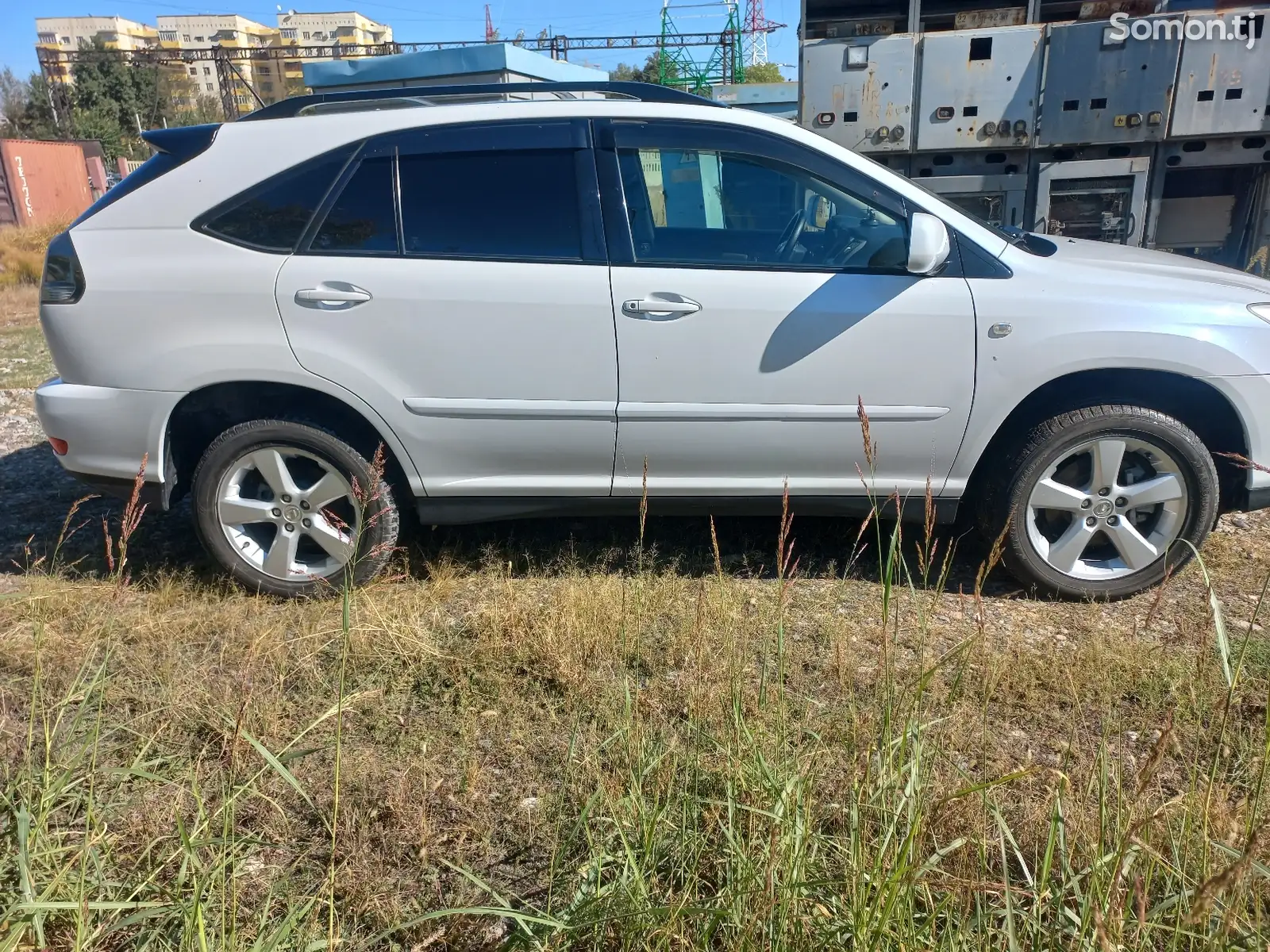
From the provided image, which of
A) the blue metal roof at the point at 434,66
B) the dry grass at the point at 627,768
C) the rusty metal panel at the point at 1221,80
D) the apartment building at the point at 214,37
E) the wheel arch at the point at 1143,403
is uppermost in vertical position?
the apartment building at the point at 214,37

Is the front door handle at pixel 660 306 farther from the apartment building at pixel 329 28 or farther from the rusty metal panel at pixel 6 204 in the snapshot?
Result: the apartment building at pixel 329 28

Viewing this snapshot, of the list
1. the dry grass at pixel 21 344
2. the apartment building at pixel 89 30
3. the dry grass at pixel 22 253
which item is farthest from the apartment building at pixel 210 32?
the dry grass at pixel 21 344

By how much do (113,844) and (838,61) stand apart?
6785mm

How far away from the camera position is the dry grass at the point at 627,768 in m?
1.62

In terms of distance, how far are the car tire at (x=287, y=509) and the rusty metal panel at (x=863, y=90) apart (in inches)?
191

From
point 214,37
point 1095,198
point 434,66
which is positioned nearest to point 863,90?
point 1095,198

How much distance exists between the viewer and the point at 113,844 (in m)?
1.96

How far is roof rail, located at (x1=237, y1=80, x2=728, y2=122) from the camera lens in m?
3.30

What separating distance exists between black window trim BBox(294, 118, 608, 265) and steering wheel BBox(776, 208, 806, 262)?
665 millimetres

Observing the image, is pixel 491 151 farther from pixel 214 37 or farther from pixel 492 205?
pixel 214 37

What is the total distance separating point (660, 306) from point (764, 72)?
47129mm

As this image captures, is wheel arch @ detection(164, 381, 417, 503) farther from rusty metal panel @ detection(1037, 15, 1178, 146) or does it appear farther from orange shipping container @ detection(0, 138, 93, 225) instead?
orange shipping container @ detection(0, 138, 93, 225)

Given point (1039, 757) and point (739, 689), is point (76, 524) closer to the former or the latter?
point (739, 689)

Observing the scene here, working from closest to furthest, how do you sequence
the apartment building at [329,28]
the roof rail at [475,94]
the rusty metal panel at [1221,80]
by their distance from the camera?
the roof rail at [475,94] → the rusty metal panel at [1221,80] → the apartment building at [329,28]
